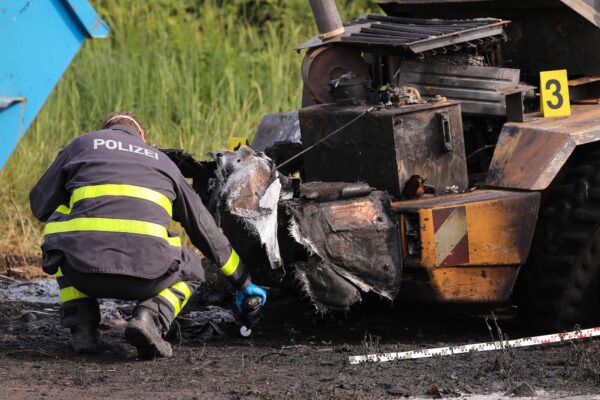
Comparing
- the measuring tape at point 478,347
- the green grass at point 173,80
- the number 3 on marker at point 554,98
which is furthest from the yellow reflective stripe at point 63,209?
the green grass at point 173,80

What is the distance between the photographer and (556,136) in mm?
5066

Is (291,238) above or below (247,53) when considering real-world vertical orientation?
below

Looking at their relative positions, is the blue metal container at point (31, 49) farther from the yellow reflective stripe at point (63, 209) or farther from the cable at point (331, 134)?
the cable at point (331, 134)

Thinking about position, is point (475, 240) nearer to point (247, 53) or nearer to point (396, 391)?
point (396, 391)

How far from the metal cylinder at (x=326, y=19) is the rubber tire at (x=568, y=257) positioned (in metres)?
1.36

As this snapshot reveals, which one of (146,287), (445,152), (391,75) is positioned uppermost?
(391,75)

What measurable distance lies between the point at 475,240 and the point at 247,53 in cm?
592

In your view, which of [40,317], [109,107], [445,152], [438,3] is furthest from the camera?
[109,107]

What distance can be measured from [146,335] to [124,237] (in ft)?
1.38

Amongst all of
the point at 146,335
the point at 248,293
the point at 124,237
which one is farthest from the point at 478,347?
the point at 124,237

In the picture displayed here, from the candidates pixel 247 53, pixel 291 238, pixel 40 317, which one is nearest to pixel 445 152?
pixel 291 238

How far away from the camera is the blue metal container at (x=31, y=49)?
6.41 meters

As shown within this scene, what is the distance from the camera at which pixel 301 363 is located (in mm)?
4770

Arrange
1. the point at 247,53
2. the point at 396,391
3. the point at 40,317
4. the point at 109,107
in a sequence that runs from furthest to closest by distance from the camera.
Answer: the point at 247,53 < the point at 109,107 < the point at 40,317 < the point at 396,391
